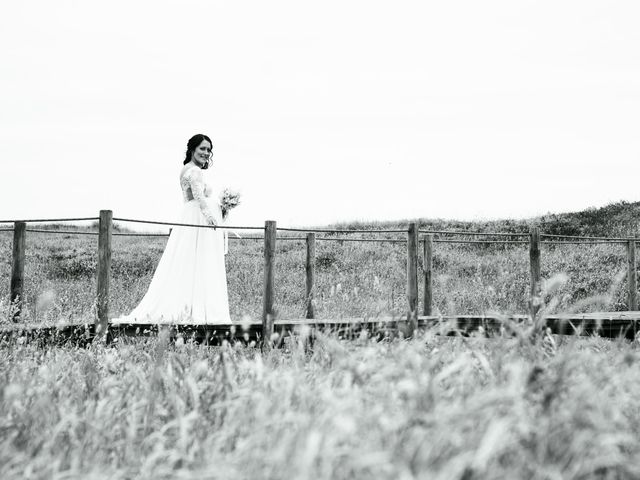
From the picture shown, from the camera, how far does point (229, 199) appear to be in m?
8.33

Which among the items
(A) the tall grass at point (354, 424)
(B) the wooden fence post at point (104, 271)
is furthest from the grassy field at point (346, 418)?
(B) the wooden fence post at point (104, 271)

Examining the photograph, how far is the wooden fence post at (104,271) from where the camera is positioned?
7.07 m

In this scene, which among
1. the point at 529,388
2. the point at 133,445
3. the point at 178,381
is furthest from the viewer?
the point at 178,381

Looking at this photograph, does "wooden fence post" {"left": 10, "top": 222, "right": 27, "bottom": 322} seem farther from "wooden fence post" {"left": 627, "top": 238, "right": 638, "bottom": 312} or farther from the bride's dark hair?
"wooden fence post" {"left": 627, "top": 238, "right": 638, "bottom": 312}

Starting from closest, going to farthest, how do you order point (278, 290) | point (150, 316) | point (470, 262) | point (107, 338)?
point (107, 338) < point (150, 316) < point (278, 290) < point (470, 262)

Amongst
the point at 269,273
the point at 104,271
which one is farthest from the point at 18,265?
the point at 269,273

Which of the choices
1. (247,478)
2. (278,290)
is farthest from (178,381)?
(278,290)

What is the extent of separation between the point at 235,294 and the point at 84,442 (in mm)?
10869

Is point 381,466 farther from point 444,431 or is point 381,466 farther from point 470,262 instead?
point 470,262

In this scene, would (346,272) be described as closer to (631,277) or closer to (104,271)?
(631,277)

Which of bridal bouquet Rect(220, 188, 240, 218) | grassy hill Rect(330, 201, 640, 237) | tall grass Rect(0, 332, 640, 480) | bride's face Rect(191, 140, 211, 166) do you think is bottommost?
tall grass Rect(0, 332, 640, 480)

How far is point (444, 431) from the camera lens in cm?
204

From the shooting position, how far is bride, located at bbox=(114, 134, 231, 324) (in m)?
8.06

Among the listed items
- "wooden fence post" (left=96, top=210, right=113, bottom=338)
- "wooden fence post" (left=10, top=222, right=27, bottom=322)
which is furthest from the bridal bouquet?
"wooden fence post" (left=10, top=222, right=27, bottom=322)
